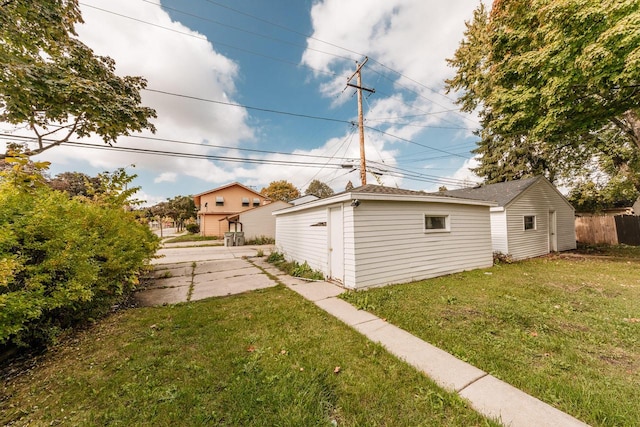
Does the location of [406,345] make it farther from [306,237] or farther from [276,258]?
[276,258]

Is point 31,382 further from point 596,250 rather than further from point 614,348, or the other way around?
point 596,250

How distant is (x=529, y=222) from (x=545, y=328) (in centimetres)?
1024

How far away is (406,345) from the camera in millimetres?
3055

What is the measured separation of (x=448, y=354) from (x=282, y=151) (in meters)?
13.4

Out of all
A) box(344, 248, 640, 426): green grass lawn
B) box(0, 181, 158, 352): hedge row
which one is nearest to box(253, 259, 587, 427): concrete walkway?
box(344, 248, 640, 426): green grass lawn

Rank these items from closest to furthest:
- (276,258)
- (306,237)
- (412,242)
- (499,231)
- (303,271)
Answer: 1. (412,242)
2. (303,271)
3. (306,237)
4. (499,231)
5. (276,258)

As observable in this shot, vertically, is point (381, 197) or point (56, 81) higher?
point (56, 81)

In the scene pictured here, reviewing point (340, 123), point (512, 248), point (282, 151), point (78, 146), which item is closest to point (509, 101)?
point (512, 248)

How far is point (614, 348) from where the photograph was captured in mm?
2885

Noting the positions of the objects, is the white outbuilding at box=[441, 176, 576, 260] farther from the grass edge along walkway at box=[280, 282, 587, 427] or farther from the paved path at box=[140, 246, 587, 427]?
the grass edge along walkway at box=[280, 282, 587, 427]

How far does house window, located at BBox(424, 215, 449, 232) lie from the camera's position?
6.85 metres

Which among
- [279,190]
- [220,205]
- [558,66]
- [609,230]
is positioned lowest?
[609,230]

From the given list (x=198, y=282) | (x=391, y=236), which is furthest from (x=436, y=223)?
(x=198, y=282)

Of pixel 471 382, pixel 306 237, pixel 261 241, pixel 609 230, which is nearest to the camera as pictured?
pixel 471 382
